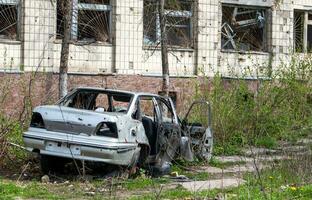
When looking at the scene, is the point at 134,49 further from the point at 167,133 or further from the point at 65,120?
the point at 65,120

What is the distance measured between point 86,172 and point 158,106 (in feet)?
→ 6.99

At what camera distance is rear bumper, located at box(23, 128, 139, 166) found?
11.0 m

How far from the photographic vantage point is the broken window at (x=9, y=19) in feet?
66.6

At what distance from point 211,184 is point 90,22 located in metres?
11.2

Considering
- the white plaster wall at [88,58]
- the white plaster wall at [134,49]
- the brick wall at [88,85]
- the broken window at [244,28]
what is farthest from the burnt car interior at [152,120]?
the broken window at [244,28]

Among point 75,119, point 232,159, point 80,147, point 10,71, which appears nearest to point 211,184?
point 80,147

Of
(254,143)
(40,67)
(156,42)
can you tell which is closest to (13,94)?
(40,67)

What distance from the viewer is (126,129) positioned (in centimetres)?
1150

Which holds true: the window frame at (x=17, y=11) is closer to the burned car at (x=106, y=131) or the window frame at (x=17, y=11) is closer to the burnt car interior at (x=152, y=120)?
the burned car at (x=106, y=131)

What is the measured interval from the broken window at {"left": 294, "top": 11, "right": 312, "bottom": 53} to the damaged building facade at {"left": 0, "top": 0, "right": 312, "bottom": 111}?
0.04 meters

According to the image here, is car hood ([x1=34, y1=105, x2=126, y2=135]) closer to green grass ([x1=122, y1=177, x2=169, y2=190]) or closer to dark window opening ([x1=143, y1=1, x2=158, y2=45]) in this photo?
green grass ([x1=122, y1=177, x2=169, y2=190])

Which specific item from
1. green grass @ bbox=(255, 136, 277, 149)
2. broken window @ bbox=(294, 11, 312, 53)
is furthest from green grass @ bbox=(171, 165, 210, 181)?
broken window @ bbox=(294, 11, 312, 53)

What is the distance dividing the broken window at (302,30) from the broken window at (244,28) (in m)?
1.61

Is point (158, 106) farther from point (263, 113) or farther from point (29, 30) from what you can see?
point (29, 30)
